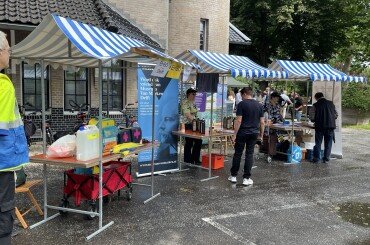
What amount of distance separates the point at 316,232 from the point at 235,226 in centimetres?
114

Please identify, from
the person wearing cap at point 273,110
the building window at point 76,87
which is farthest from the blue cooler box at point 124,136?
the building window at point 76,87

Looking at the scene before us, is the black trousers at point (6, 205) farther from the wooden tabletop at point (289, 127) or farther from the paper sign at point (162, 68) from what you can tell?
the wooden tabletop at point (289, 127)

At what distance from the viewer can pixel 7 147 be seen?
3.14 metres

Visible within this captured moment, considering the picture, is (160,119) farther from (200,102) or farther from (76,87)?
(76,87)

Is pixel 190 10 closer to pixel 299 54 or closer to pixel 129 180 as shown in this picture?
pixel 129 180

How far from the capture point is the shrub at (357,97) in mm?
21297

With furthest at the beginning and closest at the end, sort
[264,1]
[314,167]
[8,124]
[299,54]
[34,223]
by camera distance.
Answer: [299,54], [264,1], [314,167], [34,223], [8,124]

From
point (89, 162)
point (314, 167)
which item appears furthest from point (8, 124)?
point (314, 167)

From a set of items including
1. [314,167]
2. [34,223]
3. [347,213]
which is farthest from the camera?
[314,167]

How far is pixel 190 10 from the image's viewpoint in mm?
17359

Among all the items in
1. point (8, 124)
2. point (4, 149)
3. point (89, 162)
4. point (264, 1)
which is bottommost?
point (89, 162)

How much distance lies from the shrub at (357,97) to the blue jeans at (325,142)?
11.9m

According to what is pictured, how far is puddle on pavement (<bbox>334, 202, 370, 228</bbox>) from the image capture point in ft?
20.1

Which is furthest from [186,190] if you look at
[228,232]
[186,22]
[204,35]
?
[204,35]
